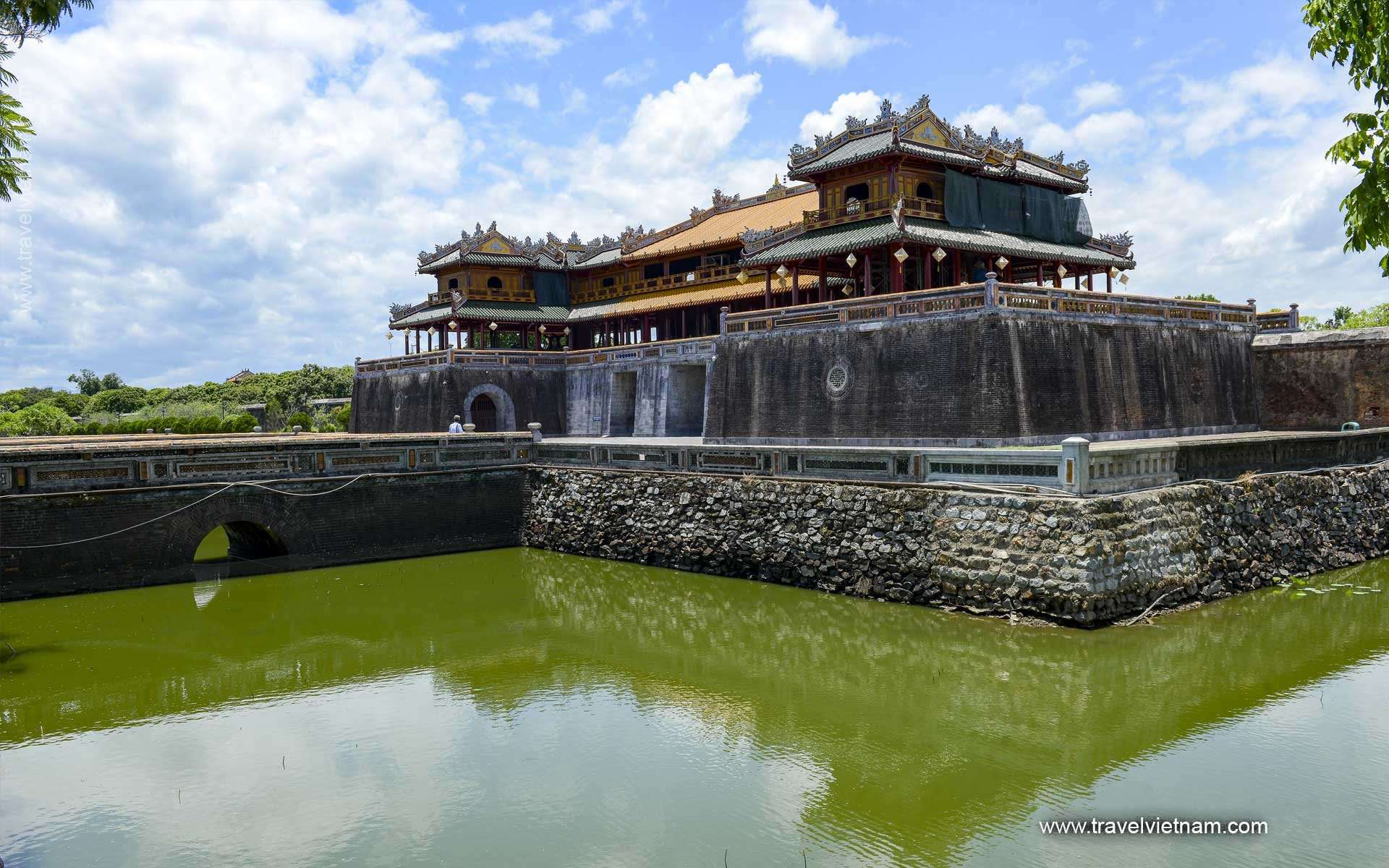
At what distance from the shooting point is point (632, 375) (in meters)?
32.3

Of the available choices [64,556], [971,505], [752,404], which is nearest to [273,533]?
[64,556]

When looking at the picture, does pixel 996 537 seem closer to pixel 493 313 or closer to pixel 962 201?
pixel 962 201

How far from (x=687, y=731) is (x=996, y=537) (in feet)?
19.9

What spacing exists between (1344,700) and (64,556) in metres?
19.1

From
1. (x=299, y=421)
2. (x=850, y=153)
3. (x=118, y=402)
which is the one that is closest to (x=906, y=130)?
(x=850, y=153)

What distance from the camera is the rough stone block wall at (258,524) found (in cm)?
1659

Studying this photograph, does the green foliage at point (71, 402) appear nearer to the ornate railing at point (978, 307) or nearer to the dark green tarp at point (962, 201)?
the ornate railing at point (978, 307)

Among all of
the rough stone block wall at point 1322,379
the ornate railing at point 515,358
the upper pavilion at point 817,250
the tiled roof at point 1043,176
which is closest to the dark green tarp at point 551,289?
the upper pavilion at point 817,250

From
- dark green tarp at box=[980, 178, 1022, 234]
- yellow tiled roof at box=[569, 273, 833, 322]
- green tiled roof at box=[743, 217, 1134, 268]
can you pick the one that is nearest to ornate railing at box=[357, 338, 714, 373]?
yellow tiled roof at box=[569, 273, 833, 322]

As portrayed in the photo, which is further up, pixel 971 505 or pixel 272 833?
pixel 971 505

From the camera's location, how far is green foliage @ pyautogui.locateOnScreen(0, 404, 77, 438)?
43.6 metres

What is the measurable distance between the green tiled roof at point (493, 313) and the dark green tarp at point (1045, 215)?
58.1ft

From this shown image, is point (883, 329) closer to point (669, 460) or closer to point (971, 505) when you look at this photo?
point (669, 460)

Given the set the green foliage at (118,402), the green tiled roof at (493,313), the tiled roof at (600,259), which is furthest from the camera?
the green foliage at (118,402)
